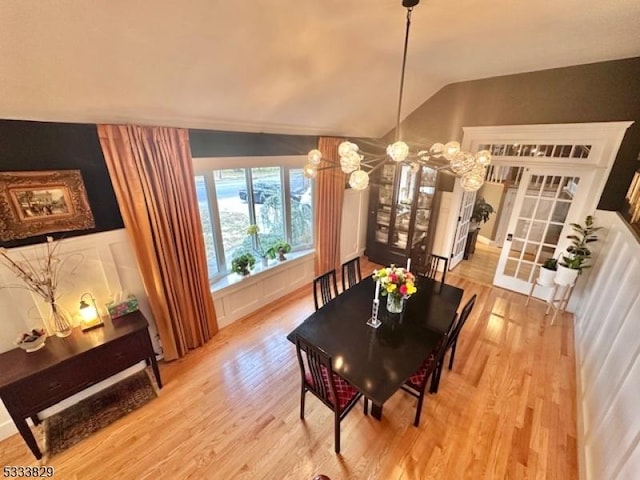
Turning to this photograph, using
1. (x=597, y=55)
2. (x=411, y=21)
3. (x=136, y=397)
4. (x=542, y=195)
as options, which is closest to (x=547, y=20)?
(x=411, y=21)

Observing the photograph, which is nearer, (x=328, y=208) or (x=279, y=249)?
(x=279, y=249)

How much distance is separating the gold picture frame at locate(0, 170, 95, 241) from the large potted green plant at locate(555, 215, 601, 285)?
16.9 feet

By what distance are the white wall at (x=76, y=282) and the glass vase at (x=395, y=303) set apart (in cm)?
239

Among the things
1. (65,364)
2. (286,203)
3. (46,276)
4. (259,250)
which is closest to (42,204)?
(46,276)

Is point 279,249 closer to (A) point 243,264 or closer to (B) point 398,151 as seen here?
(A) point 243,264

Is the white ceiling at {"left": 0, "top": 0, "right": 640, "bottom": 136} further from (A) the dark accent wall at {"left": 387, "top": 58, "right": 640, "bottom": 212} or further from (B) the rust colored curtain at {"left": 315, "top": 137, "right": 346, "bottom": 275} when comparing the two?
(B) the rust colored curtain at {"left": 315, "top": 137, "right": 346, "bottom": 275}

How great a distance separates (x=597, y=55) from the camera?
8.58 ft

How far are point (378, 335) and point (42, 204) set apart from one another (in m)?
2.76

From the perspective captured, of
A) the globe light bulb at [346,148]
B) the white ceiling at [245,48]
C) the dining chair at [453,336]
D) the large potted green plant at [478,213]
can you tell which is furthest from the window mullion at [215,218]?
the large potted green plant at [478,213]

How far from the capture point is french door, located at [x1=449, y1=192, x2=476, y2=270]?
4.46 metres

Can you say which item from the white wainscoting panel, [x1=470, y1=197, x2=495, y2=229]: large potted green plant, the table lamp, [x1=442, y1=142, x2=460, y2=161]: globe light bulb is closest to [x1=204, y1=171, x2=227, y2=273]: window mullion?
the white wainscoting panel

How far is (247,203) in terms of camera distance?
11.2 ft

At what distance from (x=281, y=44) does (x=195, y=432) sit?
3177 millimetres

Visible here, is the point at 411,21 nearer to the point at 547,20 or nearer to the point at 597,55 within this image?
the point at 547,20
